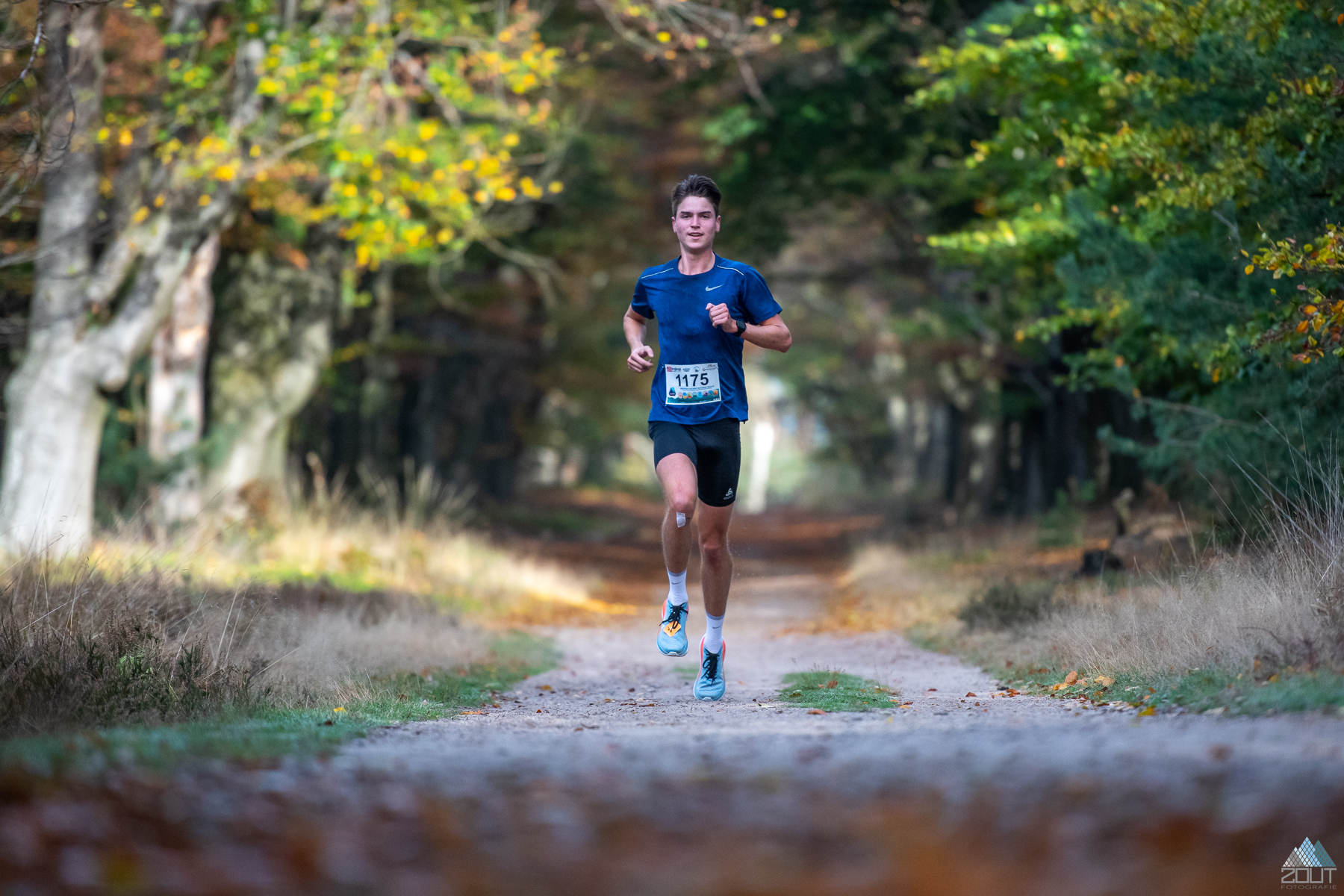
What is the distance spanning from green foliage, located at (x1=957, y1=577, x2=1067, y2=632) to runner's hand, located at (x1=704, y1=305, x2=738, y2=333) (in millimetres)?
4004

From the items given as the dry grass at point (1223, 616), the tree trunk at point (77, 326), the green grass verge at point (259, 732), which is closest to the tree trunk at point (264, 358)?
the tree trunk at point (77, 326)

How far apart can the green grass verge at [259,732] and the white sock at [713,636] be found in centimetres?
125

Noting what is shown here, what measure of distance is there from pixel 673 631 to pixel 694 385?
4.51 feet

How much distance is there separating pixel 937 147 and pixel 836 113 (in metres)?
1.61

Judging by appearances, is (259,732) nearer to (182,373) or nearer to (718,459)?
(718,459)

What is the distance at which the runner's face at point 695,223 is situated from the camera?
260 inches

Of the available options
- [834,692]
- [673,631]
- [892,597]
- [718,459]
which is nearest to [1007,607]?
[834,692]

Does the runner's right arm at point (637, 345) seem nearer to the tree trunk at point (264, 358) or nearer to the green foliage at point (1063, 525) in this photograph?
the tree trunk at point (264, 358)

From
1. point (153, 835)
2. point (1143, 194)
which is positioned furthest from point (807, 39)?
point (153, 835)

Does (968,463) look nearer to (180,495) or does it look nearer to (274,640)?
(180,495)

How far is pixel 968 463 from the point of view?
29.4m

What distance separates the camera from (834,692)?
21.1 ft

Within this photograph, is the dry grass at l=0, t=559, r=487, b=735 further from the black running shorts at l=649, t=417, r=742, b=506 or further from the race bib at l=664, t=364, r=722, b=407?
the race bib at l=664, t=364, r=722, b=407

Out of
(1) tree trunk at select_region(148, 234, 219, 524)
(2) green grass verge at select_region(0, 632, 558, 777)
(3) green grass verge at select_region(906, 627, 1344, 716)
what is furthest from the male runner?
(1) tree trunk at select_region(148, 234, 219, 524)
